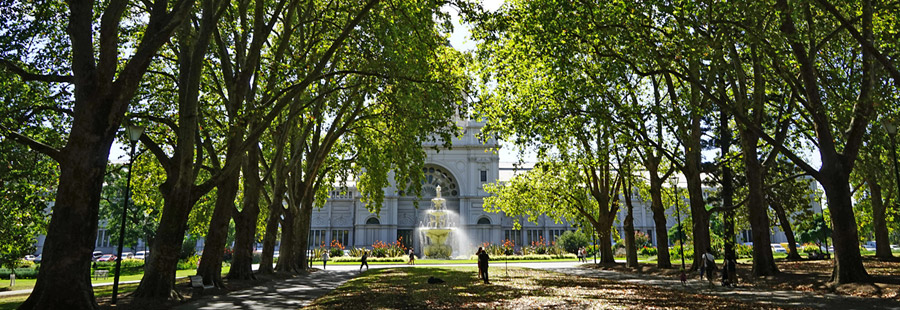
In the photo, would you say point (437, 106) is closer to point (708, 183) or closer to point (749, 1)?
point (749, 1)

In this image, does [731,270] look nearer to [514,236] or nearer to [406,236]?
[514,236]

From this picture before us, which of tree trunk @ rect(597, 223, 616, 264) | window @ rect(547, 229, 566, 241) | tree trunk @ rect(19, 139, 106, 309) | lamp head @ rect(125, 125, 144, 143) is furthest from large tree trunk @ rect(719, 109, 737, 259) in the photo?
window @ rect(547, 229, 566, 241)

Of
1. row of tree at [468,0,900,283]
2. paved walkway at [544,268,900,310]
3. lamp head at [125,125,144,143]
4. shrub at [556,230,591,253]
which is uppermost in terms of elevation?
row of tree at [468,0,900,283]

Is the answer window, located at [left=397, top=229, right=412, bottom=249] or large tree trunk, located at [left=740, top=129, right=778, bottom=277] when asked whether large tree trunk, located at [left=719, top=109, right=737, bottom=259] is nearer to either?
large tree trunk, located at [left=740, top=129, right=778, bottom=277]

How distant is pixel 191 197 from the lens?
542 inches

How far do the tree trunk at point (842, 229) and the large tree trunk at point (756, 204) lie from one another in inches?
113

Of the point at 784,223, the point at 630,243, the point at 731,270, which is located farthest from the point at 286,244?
the point at 784,223

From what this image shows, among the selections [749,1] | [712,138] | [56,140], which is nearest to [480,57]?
[749,1]

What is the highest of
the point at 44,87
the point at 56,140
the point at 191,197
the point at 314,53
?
the point at 314,53

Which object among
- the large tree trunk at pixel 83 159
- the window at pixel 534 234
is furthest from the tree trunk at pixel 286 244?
the window at pixel 534 234

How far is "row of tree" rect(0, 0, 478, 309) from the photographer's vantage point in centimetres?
971

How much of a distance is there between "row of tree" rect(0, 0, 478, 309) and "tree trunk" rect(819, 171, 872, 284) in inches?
436

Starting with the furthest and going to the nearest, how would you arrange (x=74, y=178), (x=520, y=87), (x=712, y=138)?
1. (x=712, y=138)
2. (x=520, y=87)
3. (x=74, y=178)

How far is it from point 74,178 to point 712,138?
31112mm
